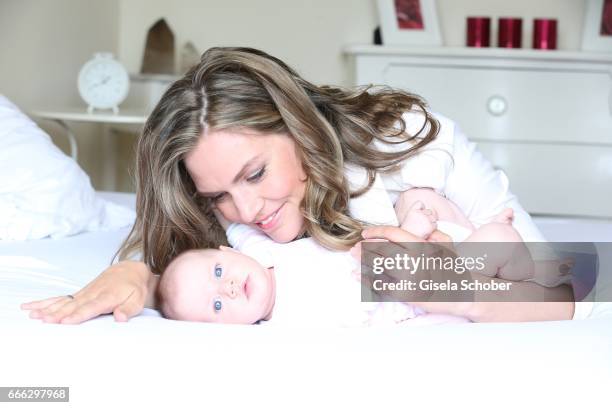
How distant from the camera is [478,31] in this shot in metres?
4.05

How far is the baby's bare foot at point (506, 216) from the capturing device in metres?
1.57

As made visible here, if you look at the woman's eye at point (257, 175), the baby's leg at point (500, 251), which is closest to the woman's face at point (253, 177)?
the woman's eye at point (257, 175)

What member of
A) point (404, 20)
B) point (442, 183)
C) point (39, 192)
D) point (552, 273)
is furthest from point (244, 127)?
point (404, 20)

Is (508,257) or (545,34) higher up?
(545,34)

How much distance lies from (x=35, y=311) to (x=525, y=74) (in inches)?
120

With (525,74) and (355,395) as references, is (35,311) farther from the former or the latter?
(525,74)

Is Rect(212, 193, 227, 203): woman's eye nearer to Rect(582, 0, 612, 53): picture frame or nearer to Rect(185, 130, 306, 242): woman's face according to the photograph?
Rect(185, 130, 306, 242): woman's face

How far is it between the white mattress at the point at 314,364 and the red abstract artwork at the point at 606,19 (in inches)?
125

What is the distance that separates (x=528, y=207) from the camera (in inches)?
154

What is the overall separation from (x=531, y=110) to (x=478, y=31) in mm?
455

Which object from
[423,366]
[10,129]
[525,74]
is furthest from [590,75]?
[423,366]

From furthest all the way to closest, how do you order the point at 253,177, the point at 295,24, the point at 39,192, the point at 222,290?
the point at 295,24
the point at 39,192
the point at 253,177
the point at 222,290

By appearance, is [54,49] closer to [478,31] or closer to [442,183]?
[478,31]

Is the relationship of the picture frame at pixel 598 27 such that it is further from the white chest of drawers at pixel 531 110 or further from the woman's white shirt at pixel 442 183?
the woman's white shirt at pixel 442 183
